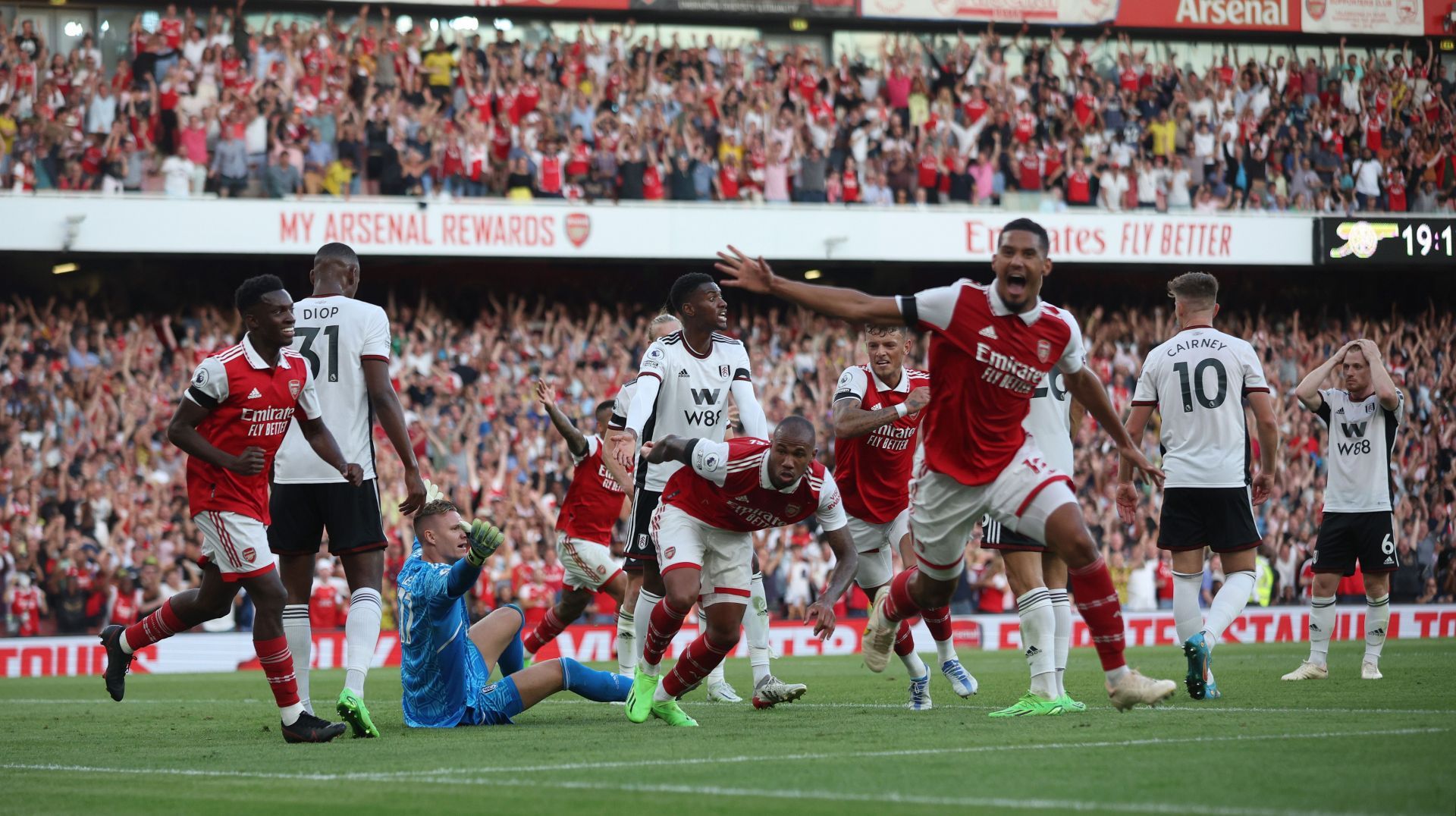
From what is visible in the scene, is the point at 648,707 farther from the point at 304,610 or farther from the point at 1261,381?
the point at 1261,381

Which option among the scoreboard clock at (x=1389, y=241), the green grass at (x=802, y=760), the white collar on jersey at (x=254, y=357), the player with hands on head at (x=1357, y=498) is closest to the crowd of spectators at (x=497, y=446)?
the scoreboard clock at (x=1389, y=241)

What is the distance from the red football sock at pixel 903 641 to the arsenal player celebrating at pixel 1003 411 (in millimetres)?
1862

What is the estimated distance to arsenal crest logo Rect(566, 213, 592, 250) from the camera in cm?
2544

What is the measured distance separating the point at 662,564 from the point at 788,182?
1897 cm

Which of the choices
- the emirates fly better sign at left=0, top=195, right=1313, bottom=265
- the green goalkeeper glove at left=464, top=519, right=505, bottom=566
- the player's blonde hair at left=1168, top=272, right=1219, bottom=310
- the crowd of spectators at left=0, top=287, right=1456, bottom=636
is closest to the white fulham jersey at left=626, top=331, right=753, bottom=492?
the green goalkeeper glove at left=464, top=519, right=505, bottom=566

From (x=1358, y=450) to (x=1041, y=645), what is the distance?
5.09 metres

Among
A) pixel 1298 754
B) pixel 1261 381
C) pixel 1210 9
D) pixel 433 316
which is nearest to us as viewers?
pixel 1298 754

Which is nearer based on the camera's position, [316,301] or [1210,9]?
[316,301]

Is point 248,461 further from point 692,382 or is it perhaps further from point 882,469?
point 882,469

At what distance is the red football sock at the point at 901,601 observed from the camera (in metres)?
9.32

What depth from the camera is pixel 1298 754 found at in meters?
6.51

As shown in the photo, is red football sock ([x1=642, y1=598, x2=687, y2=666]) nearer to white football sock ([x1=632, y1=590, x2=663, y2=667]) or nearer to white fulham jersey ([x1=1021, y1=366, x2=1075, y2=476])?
white football sock ([x1=632, y1=590, x2=663, y2=667])

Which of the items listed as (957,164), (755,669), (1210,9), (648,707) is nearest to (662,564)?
(648,707)

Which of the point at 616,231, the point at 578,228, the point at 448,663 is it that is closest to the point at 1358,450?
the point at 448,663
